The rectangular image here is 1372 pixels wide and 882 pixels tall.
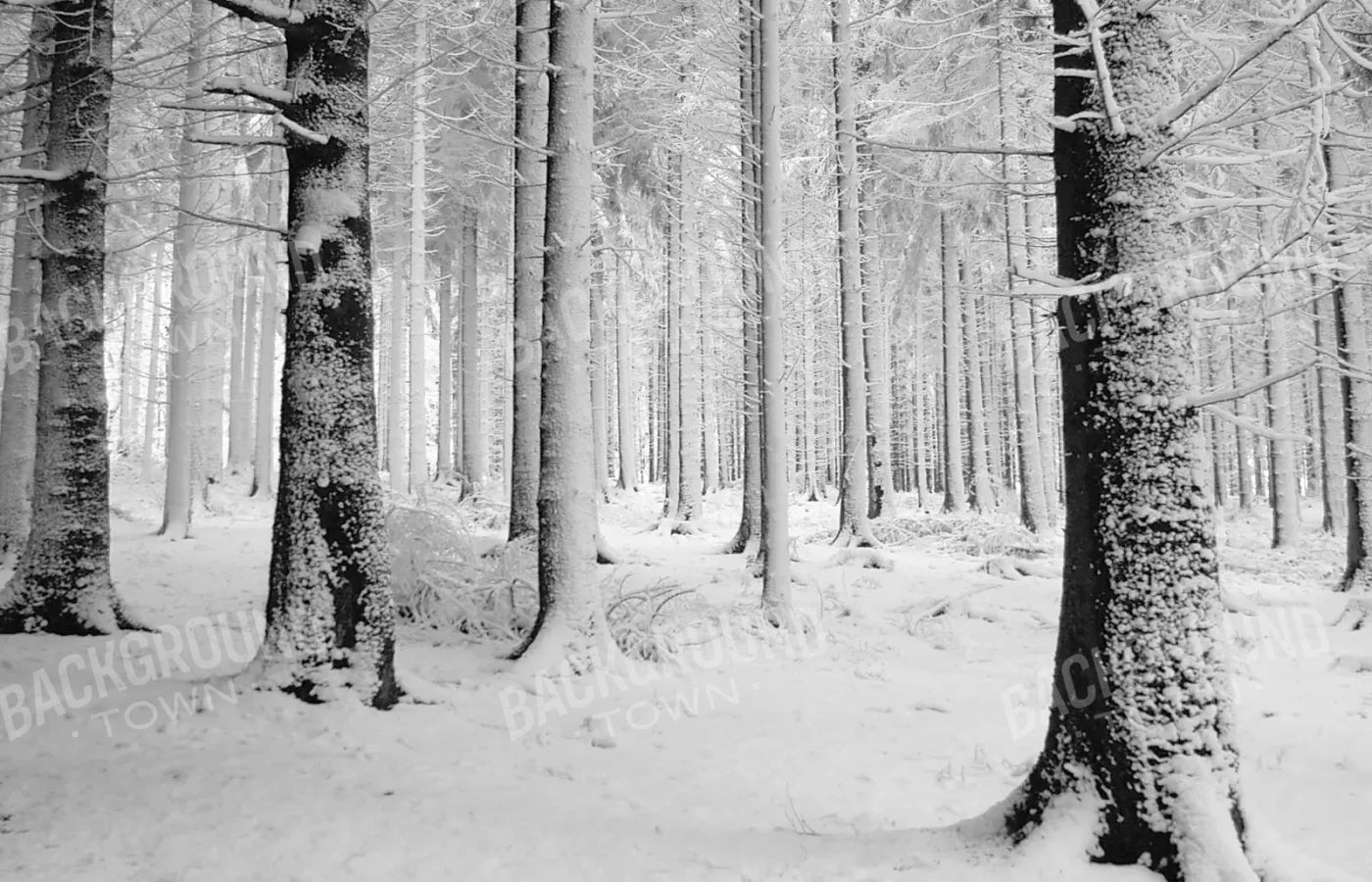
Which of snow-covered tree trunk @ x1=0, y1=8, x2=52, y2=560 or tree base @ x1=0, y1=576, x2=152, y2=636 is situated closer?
tree base @ x1=0, y1=576, x2=152, y2=636

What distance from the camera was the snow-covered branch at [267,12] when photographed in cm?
419

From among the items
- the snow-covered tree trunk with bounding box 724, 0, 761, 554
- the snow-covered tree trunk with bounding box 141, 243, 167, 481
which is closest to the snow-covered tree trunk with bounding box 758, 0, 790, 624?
the snow-covered tree trunk with bounding box 724, 0, 761, 554

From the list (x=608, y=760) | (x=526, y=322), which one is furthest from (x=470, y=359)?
(x=608, y=760)

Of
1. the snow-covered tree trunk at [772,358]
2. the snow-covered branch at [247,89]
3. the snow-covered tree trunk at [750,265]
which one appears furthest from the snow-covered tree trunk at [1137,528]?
the snow-covered tree trunk at [750,265]

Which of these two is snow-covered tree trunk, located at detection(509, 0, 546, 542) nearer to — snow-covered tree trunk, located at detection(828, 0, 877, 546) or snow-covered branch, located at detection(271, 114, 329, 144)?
snow-covered branch, located at detection(271, 114, 329, 144)

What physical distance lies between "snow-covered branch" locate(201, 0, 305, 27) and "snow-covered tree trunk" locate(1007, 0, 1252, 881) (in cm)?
427

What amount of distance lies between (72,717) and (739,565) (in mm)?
7217

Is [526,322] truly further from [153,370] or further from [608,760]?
[153,370]

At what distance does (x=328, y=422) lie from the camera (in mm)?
4305

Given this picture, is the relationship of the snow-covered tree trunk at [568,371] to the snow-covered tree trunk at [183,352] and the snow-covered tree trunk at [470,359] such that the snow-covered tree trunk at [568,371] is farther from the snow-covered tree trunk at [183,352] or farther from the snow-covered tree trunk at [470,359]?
the snow-covered tree trunk at [470,359]

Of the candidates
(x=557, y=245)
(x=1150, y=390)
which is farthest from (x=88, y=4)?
(x=1150, y=390)

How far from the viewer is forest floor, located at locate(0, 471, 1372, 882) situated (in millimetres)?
2646

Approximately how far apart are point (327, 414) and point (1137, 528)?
4043mm

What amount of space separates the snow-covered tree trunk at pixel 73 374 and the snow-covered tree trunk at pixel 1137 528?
6.44m
